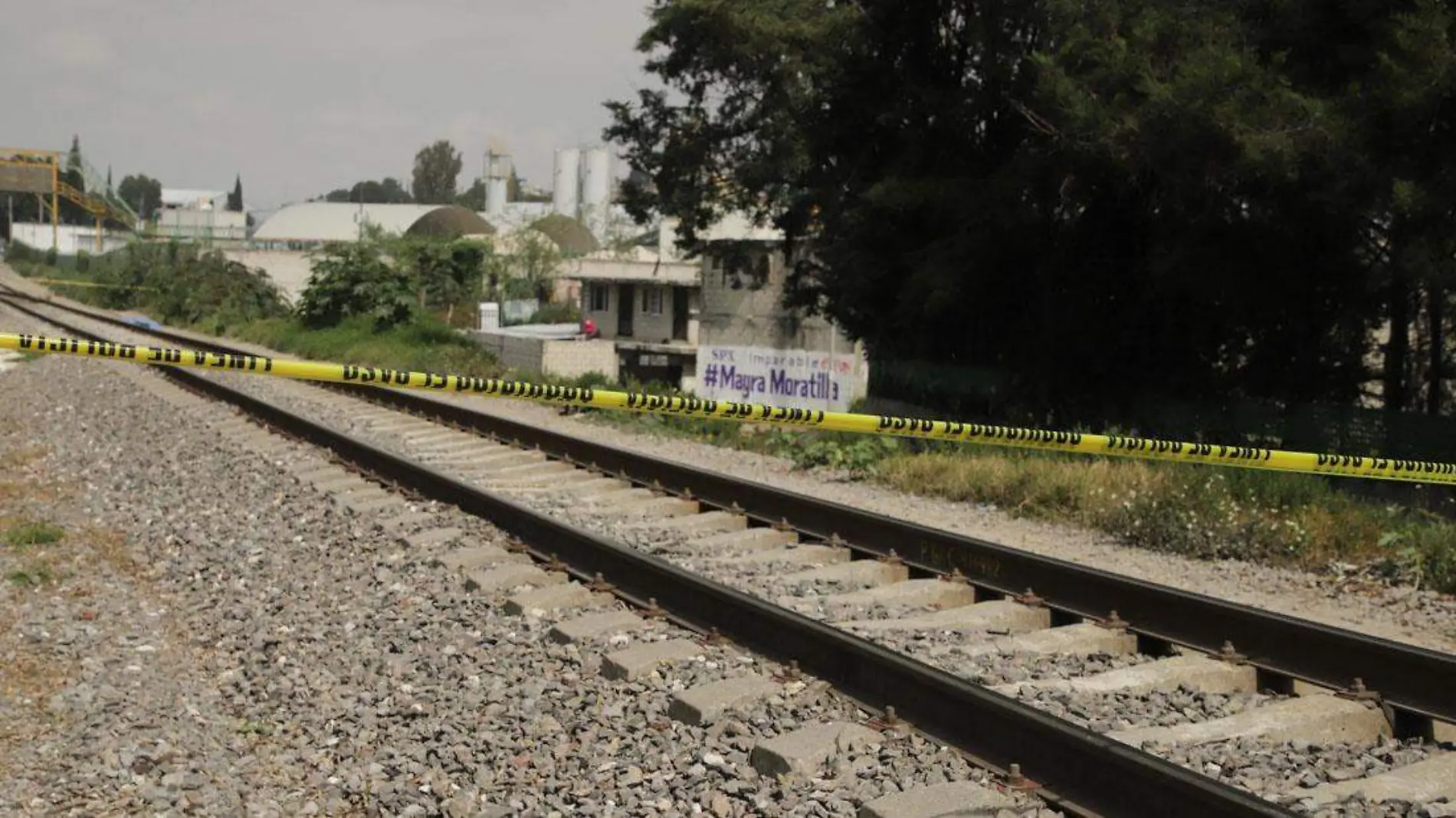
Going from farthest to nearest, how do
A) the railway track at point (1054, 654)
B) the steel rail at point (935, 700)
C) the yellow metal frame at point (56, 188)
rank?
the yellow metal frame at point (56, 188) < the railway track at point (1054, 654) < the steel rail at point (935, 700)

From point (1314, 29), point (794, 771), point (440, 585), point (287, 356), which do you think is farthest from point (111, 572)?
point (287, 356)

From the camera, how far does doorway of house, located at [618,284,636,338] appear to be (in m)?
56.8

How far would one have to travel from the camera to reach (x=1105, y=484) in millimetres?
12375

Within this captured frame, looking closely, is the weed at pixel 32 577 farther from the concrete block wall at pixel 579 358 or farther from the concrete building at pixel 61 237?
the concrete building at pixel 61 237

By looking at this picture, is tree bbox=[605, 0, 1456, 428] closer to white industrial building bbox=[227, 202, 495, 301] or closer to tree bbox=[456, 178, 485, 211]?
white industrial building bbox=[227, 202, 495, 301]

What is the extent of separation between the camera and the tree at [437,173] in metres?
176

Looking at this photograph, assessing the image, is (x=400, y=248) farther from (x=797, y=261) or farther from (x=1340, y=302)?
(x=1340, y=302)

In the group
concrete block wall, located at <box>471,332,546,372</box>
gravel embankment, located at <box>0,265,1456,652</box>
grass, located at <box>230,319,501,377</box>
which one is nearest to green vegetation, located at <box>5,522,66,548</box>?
gravel embankment, located at <box>0,265,1456,652</box>

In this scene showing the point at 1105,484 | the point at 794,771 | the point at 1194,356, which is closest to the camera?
the point at 794,771

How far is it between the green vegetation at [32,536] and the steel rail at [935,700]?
3.88 m

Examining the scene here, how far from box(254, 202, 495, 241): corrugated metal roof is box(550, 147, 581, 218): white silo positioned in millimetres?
14586

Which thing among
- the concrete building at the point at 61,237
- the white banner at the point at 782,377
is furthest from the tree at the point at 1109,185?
the concrete building at the point at 61,237

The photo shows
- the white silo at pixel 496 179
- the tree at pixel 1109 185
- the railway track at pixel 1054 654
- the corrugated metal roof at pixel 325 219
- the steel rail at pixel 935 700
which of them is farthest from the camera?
the white silo at pixel 496 179

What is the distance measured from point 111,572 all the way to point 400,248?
40.8m
